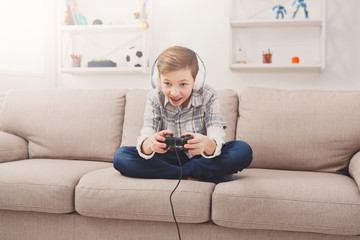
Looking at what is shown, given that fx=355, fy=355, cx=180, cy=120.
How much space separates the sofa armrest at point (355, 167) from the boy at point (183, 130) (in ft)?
1.30

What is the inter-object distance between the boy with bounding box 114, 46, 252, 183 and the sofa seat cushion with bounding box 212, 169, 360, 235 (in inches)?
5.2

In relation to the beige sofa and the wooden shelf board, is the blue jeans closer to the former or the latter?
the beige sofa

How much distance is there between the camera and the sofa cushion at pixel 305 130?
159 centimetres

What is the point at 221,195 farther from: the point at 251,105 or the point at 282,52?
the point at 282,52

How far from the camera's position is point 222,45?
2.57 metres

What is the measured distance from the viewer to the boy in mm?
1328

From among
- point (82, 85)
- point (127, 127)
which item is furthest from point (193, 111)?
point (82, 85)

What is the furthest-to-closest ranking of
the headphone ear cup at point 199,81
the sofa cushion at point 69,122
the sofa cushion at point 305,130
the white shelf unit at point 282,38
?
the white shelf unit at point 282,38 → the sofa cushion at point 69,122 → the sofa cushion at point 305,130 → the headphone ear cup at point 199,81

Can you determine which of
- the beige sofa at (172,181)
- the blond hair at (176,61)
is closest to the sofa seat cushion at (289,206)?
the beige sofa at (172,181)

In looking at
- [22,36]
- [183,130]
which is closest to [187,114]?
[183,130]

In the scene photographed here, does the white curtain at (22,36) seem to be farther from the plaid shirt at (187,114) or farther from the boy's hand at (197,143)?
the boy's hand at (197,143)

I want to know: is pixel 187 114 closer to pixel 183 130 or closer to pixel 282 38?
pixel 183 130

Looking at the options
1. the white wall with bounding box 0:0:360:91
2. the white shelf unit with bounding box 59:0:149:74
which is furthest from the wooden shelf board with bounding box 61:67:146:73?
the white wall with bounding box 0:0:360:91

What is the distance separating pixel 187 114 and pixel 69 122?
73 centimetres
